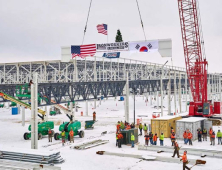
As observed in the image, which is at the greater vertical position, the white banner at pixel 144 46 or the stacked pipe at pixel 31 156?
the white banner at pixel 144 46

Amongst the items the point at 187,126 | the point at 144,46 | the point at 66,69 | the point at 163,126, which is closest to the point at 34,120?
the point at 163,126

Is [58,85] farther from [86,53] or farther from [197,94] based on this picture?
[197,94]

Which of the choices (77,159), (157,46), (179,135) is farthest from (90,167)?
(157,46)

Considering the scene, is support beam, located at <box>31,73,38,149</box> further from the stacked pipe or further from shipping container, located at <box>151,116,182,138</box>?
shipping container, located at <box>151,116,182,138</box>

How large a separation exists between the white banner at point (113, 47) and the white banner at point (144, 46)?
724 mm

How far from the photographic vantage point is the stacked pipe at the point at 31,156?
18.5m

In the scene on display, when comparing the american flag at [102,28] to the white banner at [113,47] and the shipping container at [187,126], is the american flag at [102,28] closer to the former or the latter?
the white banner at [113,47]

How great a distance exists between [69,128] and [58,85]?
513 cm

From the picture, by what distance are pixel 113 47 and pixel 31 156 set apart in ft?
58.0

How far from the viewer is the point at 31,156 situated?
18688 mm

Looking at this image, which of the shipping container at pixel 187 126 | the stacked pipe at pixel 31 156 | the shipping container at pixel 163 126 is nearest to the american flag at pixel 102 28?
the shipping container at pixel 163 126

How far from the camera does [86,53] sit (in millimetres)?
34500

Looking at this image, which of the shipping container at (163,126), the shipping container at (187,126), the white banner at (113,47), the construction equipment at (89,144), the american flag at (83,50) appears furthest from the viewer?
the american flag at (83,50)

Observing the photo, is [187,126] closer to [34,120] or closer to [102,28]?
[34,120]
